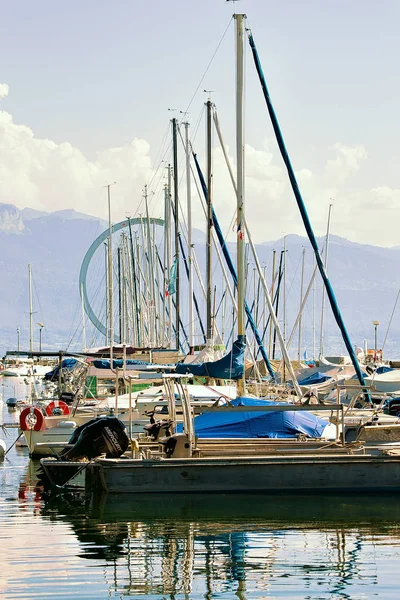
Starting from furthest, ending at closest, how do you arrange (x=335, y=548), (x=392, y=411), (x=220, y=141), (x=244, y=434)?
(x=220, y=141)
(x=392, y=411)
(x=244, y=434)
(x=335, y=548)

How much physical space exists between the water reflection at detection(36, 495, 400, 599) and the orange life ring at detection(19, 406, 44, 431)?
26.1ft

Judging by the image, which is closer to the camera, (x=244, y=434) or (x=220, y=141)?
(x=244, y=434)

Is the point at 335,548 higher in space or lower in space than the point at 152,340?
lower

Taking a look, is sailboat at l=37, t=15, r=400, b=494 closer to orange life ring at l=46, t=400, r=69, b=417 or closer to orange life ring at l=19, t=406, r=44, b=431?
orange life ring at l=19, t=406, r=44, b=431

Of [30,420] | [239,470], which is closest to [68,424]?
[30,420]

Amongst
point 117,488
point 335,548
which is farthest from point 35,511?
point 335,548

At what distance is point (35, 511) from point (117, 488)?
175 cm

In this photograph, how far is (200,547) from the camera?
18.5 metres

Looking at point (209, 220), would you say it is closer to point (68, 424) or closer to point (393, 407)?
point (393, 407)

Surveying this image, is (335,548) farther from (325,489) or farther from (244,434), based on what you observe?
(244,434)

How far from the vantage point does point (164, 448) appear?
80.7 ft

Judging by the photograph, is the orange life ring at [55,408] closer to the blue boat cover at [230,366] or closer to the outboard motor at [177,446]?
the blue boat cover at [230,366]

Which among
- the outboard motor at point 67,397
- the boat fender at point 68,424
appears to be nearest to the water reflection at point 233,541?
the boat fender at point 68,424

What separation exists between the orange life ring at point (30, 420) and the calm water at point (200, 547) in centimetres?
744
